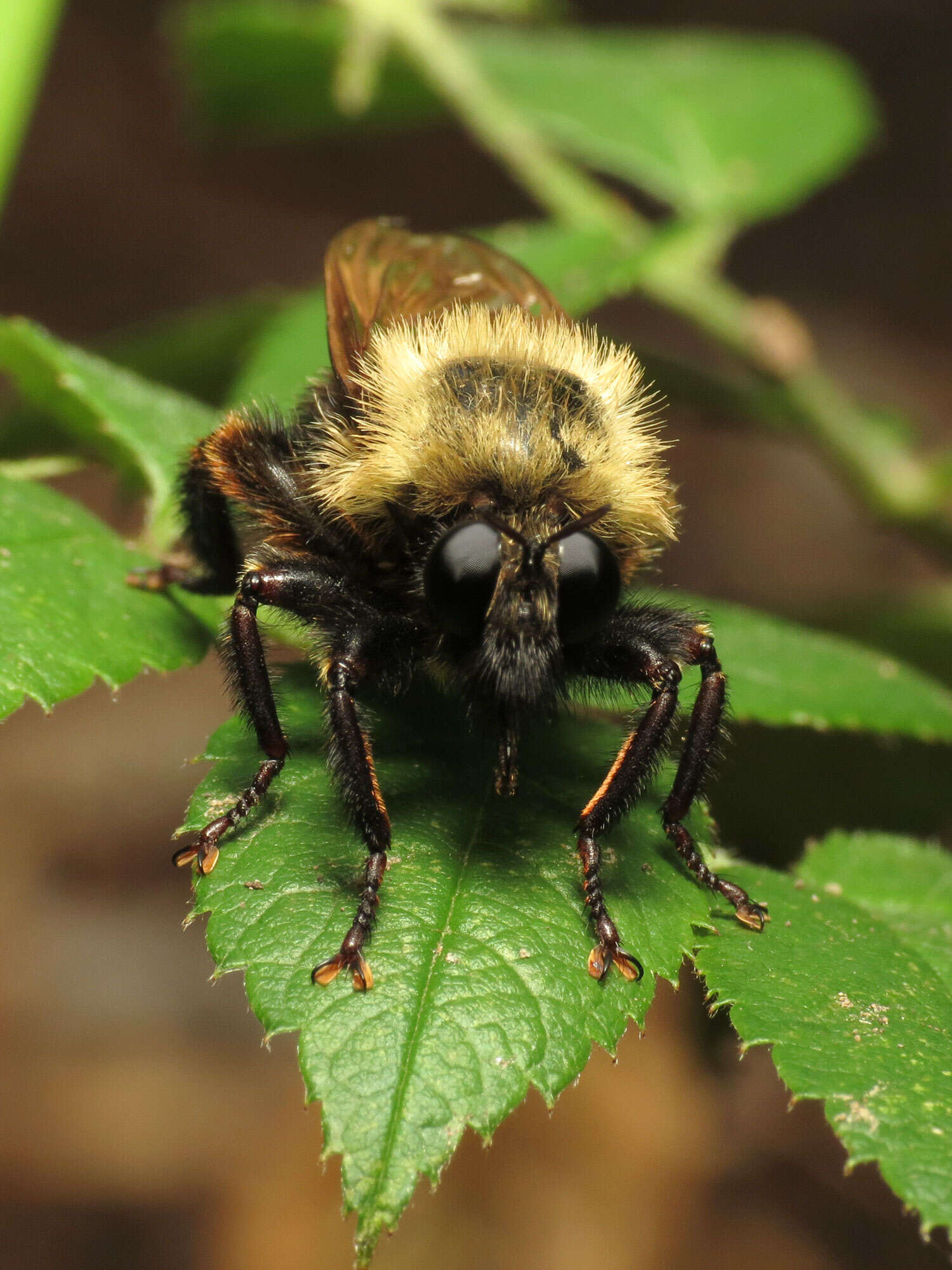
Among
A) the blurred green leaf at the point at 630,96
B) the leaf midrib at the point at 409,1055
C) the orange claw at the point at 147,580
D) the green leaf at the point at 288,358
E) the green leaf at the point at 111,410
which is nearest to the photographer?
the leaf midrib at the point at 409,1055

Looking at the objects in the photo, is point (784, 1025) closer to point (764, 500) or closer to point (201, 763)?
point (201, 763)

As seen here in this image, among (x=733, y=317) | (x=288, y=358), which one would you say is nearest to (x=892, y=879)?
(x=288, y=358)

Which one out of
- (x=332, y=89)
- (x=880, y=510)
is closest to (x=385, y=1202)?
(x=880, y=510)

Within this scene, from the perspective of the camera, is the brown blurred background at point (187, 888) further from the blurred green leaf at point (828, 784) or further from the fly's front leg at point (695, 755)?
the fly's front leg at point (695, 755)

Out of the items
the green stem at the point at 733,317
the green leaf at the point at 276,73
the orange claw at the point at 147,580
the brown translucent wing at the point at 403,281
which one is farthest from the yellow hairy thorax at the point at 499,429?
the green leaf at the point at 276,73

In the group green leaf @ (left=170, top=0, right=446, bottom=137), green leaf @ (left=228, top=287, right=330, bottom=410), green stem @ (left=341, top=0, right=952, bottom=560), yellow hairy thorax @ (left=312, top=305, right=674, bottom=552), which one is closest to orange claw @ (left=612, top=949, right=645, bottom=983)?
yellow hairy thorax @ (left=312, top=305, right=674, bottom=552)

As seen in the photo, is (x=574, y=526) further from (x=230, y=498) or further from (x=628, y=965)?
(x=230, y=498)
